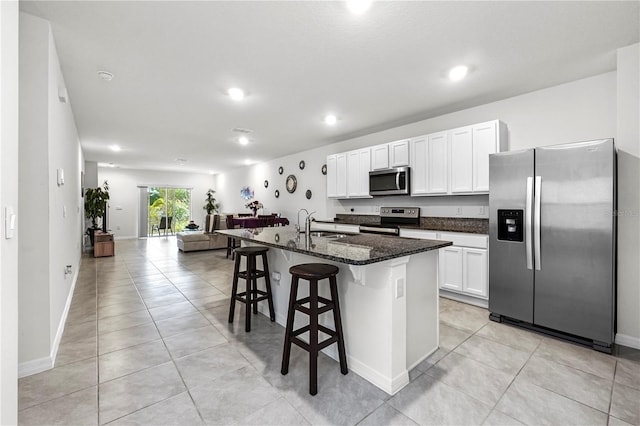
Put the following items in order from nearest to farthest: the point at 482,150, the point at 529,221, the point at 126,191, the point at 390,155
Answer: the point at 529,221 → the point at 482,150 → the point at 390,155 → the point at 126,191

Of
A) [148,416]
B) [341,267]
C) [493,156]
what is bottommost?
[148,416]

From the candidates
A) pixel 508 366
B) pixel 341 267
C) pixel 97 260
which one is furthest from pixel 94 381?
pixel 97 260

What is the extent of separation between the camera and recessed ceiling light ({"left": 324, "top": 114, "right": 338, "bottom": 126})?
427cm

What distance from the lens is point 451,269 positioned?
359cm

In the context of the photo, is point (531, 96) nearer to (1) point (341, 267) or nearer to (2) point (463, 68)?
(2) point (463, 68)

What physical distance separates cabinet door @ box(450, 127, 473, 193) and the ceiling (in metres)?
0.42

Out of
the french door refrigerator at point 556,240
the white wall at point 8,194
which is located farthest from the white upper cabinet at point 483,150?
the white wall at point 8,194

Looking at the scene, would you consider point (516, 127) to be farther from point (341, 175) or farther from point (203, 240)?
point (203, 240)

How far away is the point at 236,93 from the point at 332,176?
2651 mm

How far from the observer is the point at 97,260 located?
621 centimetres

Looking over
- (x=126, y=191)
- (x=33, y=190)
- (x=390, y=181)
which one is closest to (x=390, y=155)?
(x=390, y=181)

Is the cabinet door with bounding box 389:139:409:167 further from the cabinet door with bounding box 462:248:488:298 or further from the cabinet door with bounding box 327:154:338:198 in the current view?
the cabinet door with bounding box 462:248:488:298

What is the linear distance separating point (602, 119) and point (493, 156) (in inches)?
43.1

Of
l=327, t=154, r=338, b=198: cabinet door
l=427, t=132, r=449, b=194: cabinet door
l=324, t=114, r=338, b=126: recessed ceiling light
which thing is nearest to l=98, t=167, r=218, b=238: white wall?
l=327, t=154, r=338, b=198: cabinet door
